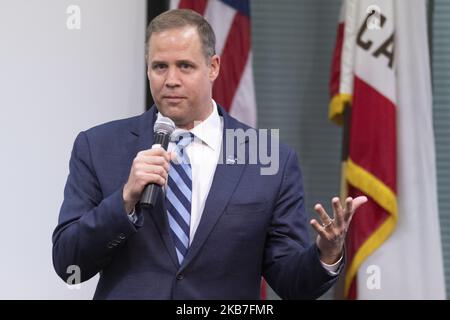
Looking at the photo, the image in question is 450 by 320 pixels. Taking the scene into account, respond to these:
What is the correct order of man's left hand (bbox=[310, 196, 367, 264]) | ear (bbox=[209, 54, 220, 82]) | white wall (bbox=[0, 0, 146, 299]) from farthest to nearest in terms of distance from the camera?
white wall (bbox=[0, 0, 146, 299])
ear (bbox=[209, 54, 220, 82])
man's left hand (bbox=[310, 196, 367, 264])

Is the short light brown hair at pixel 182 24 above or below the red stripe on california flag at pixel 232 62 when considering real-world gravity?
above

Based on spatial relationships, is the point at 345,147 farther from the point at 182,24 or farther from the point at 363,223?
the point at 182,24

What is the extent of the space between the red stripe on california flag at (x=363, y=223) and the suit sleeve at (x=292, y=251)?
5.30 ft

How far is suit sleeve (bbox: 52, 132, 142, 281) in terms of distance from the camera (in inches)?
94.3

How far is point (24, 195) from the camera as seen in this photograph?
3920 millimetres

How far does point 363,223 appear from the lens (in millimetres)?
4340

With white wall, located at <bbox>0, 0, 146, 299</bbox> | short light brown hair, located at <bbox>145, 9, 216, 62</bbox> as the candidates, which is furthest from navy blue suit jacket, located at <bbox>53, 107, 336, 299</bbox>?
white wall, located at <bbox>0, 0, 146, 299</bbox>

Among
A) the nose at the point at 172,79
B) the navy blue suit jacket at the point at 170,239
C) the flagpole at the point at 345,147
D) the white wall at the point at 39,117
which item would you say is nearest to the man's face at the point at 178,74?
the nose at the point at 172,79

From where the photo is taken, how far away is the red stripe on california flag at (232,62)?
172 inches

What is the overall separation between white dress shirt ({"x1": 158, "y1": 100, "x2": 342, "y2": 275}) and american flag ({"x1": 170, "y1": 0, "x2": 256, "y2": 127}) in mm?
1620

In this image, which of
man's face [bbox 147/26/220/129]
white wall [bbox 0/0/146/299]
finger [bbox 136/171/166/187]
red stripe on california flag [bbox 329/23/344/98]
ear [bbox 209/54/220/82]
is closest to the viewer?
finger [bbox 136/171/166/187]

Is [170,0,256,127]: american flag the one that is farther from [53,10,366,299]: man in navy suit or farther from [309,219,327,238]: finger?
[309,219,327,238]: finger

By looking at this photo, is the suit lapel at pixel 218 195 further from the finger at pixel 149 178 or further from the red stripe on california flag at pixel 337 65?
the red stripe on california flag at pixel 337 65
